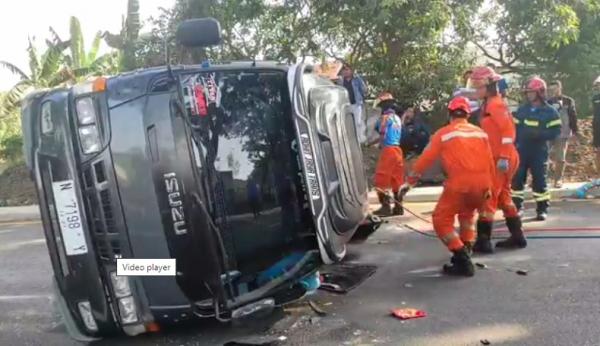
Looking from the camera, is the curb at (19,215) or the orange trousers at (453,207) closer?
the orange trousers at (453,207)

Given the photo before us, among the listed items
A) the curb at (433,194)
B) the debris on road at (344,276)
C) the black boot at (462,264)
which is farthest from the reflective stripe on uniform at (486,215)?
the curb at (433,194)

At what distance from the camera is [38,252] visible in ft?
24.9

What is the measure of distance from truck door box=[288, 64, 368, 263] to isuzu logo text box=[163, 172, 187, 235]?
77 cm

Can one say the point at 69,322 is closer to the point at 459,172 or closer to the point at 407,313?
the point at 407,313

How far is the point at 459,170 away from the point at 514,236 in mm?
1385

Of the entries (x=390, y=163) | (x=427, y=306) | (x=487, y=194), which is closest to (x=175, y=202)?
(x=427, y=306)

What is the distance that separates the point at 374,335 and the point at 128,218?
174 cm

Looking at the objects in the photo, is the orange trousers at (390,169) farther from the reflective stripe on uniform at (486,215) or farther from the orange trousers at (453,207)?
the orange trousers at (453,207)

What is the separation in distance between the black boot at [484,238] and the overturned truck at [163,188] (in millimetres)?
2505

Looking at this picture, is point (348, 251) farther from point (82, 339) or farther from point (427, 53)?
point (427, 53)

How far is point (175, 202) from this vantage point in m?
3.83

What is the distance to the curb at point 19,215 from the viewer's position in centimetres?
1045

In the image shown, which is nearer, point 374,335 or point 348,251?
point 374,335

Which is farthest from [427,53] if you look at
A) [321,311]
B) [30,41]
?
[30,41]
